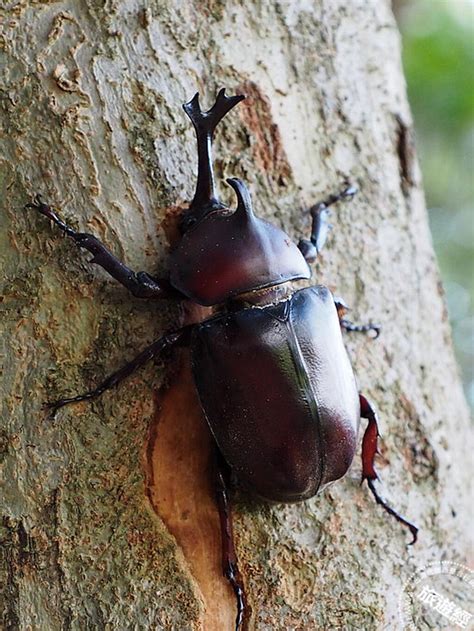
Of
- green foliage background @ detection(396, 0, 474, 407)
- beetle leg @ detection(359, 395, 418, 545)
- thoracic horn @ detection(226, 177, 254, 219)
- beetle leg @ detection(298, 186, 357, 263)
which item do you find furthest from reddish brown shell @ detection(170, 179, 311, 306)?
green foliage background @ detection(396, 0, 474, 407)

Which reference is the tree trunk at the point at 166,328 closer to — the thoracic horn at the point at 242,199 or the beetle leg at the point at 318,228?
the beetle leg at the point at 318,228

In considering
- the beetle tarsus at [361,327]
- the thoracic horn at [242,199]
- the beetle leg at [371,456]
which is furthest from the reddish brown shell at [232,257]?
the beetle leg at [371,456]

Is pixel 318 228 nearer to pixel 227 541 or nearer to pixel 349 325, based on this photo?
pixel 349 325

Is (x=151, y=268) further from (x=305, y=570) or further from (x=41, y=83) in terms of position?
(x=305, y=570)

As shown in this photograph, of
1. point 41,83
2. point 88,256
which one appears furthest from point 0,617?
point 41,83

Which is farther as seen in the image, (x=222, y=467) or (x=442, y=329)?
(x=442, y=329)

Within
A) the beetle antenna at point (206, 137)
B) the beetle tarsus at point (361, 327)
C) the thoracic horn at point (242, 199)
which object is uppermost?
the beetle antenna at point (206, 137)

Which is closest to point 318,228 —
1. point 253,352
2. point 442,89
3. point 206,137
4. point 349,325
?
point 349,325
